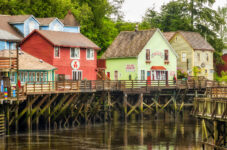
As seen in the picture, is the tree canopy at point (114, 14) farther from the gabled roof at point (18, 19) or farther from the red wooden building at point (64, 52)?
the red wooden building at point (64, 52)

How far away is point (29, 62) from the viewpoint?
4981 centimetres

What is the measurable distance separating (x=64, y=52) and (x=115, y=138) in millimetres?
15188

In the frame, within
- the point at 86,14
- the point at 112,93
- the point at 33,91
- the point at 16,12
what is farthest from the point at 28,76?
the point at 86,14

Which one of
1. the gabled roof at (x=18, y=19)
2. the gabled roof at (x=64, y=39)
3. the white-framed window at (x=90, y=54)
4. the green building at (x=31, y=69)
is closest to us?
the green building at (x=31, y=69)

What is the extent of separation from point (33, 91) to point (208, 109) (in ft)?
55.4

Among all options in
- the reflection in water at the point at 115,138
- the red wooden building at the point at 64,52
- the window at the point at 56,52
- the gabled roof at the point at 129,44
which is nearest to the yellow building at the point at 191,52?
the gabled roof at the point at 129,44

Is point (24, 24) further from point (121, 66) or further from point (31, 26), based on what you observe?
point (121, 66)

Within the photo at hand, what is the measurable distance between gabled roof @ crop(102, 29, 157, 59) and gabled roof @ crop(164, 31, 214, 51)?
1205 cm

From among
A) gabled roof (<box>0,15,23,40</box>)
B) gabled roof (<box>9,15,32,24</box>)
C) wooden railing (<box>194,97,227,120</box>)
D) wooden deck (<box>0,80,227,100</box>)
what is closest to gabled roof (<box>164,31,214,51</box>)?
wooden deck (<box>0,80,227,100</box>)

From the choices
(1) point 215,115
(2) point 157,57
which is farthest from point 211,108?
(2) point 157,57

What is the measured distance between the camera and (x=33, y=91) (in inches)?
1790

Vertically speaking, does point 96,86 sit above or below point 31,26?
below

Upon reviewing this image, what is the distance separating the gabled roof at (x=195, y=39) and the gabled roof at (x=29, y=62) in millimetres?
30852

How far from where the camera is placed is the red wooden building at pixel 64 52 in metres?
54.3
